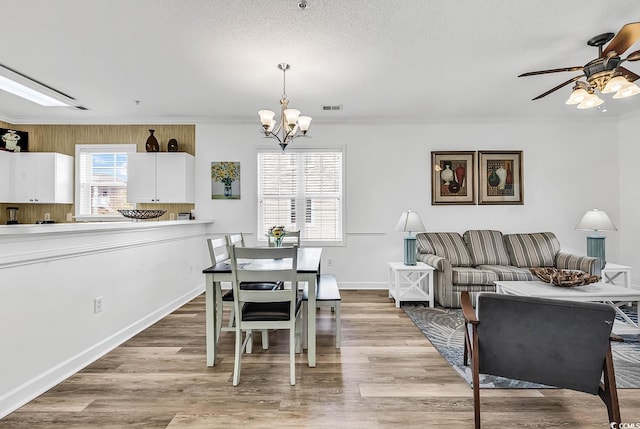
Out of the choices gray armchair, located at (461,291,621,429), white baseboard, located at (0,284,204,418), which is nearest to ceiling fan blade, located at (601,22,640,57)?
gray armchair, located at (461,291,621,429)

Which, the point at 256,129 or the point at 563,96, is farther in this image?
the point at 256,129

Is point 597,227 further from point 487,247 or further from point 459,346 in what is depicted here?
point 459,346

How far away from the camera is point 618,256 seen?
4.94 metres

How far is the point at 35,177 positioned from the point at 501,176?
22.2 ft

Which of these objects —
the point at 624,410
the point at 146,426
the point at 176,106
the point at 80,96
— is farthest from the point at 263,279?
the point at 80,96

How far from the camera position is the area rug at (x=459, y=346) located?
2256mm

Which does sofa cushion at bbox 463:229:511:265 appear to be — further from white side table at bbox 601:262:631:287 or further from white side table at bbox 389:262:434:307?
white side table at bbox 601:262:631:287

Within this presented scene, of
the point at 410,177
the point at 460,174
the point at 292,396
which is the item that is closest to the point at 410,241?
the point at 410,177

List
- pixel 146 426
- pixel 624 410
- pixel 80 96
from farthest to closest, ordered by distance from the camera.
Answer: pixel 80 96 < pixel 624 410 < pixel 146 426

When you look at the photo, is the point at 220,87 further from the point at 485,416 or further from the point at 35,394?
the point at 485,416

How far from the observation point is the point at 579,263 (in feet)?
13.1

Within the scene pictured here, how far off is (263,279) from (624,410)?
2.27m

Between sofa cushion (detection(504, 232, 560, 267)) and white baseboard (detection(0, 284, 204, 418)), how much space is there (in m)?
4.55

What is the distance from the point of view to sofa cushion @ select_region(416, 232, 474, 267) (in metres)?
4.52
